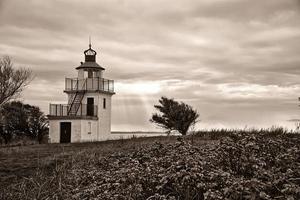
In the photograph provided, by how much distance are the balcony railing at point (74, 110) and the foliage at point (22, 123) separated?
8410mm

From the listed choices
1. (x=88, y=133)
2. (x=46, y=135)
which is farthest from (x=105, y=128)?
(x=46, y=135)

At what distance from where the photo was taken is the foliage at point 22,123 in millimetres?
53125

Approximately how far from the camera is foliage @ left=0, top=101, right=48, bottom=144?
174 feet

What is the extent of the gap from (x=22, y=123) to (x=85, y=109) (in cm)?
1092

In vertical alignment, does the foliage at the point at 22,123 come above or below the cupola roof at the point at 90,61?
below

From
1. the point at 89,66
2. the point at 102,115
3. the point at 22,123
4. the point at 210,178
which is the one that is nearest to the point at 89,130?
the point at 102,115

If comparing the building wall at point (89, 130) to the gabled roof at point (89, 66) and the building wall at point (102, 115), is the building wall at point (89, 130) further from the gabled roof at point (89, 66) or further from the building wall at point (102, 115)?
the gabled roof at point (89, 66)

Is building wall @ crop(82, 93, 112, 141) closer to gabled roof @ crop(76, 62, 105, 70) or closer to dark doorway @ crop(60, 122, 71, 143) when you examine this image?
gabled roof @ crop(76, 62, 105, 70)

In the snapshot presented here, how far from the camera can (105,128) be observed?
49.3m

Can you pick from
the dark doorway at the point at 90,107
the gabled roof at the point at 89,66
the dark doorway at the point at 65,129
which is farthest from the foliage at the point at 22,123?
the gabled roof at the point at 89,66

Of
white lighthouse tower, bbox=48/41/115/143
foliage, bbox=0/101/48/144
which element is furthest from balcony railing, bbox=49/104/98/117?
foliage, bbox=0/101/48/144

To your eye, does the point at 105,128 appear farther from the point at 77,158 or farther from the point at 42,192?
the point at 42,192

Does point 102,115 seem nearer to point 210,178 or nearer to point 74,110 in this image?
point 74,110

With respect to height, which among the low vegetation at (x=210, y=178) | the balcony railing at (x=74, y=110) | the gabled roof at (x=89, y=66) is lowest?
the low vegetation at (x=210, y=178)
